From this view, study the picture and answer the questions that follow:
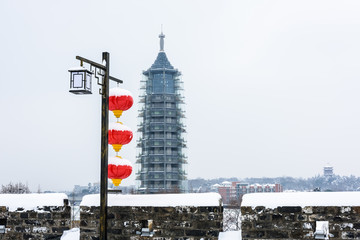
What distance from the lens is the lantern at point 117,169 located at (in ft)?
24.8

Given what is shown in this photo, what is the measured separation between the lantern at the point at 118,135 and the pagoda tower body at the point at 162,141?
81.1 metres

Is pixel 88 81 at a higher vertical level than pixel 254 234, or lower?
higher

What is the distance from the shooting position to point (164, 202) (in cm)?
632

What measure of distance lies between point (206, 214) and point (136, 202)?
3.29 feet

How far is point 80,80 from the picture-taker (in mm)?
6316

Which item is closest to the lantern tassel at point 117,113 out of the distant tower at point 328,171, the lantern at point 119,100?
the lantern at point 119,100

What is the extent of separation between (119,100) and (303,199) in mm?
3555

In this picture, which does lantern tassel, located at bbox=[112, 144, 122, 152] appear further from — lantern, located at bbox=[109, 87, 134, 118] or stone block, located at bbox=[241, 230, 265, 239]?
stone block, located at bbox=[241, 230, 265, 239]

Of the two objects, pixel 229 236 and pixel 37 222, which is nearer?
pixel 229 236

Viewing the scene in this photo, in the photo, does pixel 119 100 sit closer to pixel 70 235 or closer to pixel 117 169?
pixel 117 169

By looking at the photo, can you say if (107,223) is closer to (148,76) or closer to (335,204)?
(335,204)

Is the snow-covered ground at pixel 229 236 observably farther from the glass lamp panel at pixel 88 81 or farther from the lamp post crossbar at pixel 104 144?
the glass lamp panel at pixel 88 81

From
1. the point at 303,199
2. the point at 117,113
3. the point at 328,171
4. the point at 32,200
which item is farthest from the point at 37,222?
the point at 328,171

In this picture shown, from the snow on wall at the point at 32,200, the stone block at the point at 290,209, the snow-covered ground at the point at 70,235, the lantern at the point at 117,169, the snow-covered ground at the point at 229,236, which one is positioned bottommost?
the snow-covered ground at the point at 70,235
